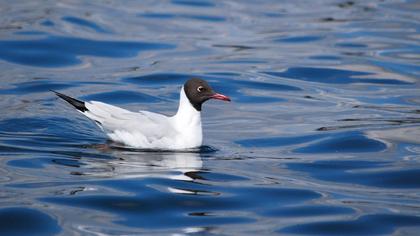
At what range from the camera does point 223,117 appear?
15.4 metres

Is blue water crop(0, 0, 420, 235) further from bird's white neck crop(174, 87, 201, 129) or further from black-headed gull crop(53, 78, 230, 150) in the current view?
bird's white neck crop(174, 87, 201, 129)

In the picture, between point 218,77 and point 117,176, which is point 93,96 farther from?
point 117,176

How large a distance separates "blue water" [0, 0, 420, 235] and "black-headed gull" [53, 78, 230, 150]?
0.23 metres

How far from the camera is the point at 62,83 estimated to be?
17.6 m

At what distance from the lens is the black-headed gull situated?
12641mm

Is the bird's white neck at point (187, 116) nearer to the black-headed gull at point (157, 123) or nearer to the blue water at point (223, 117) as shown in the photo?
the black-headed gull at point (157, 123)

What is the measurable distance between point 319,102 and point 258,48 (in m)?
5.07

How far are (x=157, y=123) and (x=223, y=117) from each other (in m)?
2.81

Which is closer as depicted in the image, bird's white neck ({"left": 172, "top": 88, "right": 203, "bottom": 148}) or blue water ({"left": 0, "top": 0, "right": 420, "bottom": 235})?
blue water ({"left": 0, "top": 0, "right": 420, "bottom": 235})

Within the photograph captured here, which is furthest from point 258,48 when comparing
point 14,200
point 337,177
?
point 14,200

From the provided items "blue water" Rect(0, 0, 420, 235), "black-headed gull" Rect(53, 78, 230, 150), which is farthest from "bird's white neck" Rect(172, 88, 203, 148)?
"blue water" Rect(0, 0, 420, 235)

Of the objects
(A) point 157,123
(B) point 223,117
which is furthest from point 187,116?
(B) point 223,117

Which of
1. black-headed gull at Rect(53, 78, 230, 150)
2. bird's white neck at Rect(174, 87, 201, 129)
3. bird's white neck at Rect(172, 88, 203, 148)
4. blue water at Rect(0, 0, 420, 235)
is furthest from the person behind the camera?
bird's white neck at Rect(174, 87, 201, 129)

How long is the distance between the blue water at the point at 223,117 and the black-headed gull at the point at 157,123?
23cm
